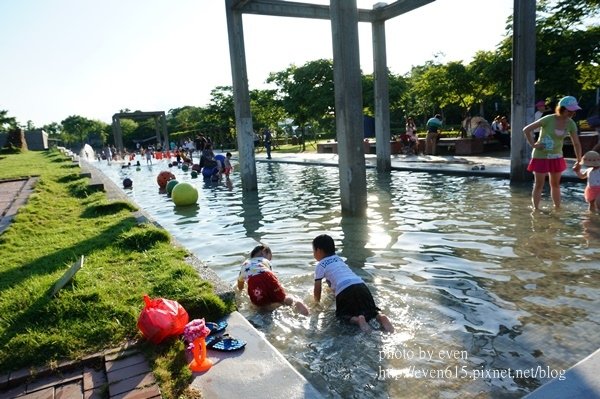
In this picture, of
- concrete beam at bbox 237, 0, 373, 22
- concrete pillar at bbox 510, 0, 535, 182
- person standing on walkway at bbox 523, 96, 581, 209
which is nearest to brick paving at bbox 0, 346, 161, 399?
person standing on walkway at bbox 523, 96, 581, 209

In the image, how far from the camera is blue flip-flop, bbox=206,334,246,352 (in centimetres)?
360

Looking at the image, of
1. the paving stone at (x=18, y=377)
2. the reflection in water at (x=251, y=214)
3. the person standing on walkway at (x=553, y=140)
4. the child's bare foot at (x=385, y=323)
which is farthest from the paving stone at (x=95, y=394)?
the person standing on walkway at (x=553, y=140)

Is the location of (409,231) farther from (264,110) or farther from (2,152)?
(2,152)

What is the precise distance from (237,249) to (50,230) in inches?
137

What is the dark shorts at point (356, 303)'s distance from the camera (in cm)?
447

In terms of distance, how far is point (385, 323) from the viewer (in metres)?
4.30

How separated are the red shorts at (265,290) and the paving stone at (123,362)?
6.03 feet

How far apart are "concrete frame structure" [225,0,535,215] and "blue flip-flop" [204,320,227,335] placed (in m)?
6.09

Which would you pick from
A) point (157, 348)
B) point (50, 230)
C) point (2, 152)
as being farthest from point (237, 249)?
point (2, 152)

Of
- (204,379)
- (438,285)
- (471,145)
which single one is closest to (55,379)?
(204,379)

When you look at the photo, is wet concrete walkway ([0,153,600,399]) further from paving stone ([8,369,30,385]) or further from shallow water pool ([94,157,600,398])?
shallow water pool ([94,157,600,398])

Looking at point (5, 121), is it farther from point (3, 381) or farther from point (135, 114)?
point (3, 381)

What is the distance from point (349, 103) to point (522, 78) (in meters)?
5.65

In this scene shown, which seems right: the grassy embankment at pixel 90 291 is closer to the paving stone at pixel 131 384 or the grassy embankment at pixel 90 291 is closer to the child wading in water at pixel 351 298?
the paving stone at pixel 131 384
